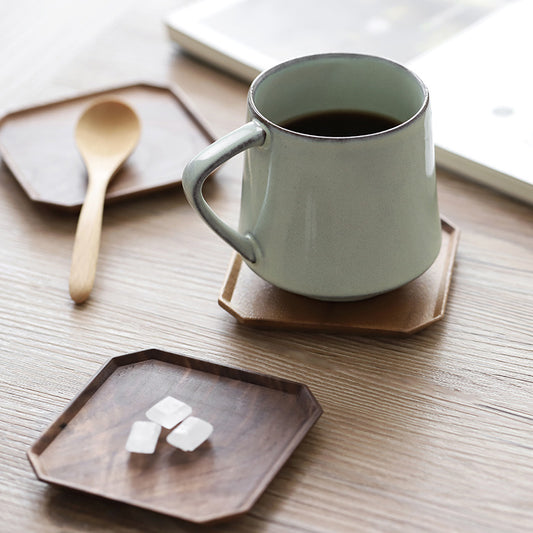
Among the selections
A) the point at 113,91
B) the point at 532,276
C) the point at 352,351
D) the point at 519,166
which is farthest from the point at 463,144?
the point at 113,91

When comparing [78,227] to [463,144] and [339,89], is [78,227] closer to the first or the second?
[339,89]

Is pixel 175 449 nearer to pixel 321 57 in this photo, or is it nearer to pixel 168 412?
pixel 168 412

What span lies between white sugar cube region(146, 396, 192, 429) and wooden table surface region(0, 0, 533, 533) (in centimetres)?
6

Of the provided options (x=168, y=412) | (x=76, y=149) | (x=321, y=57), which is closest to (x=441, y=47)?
(x=321, y=57)

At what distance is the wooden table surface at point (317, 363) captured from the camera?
0.45 meters

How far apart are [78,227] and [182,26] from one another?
0.36 metres

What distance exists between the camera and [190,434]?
0.47m

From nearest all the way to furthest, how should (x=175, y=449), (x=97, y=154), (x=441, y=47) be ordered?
(x=175, y=449) → (x=97, y=154) → (x=441, y=47)

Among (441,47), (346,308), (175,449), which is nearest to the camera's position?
(175,449)

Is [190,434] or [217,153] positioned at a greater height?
[217,153]

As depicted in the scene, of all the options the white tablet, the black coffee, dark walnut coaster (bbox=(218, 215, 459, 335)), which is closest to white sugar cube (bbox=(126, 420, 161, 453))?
dark walnut coaster (bbox=(218, 215, 459, 335))

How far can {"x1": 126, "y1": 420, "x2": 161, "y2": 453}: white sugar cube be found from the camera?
47cm

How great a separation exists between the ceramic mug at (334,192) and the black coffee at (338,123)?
14mm

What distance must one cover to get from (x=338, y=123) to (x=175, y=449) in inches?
11.1
